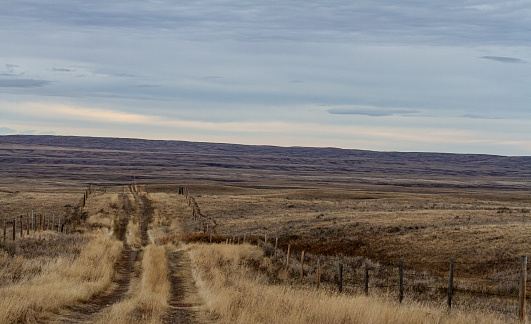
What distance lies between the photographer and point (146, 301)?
14625 millimetres

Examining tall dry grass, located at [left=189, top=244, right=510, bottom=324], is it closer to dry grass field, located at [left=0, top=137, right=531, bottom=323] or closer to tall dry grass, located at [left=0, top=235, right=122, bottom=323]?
dry grass field, located at [left=0, top=137, right=531, bottom=323]

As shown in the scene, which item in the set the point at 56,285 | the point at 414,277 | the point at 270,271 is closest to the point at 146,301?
the point at 56,285

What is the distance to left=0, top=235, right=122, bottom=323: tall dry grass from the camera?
483 inches

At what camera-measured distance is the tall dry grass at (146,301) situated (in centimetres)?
1241

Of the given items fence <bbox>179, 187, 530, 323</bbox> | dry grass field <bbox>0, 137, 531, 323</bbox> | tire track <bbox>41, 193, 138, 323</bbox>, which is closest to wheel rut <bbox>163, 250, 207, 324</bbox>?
dry grass field <bbox>0, 137, 531, 323</bbox>

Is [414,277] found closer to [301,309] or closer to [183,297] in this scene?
[183,297]

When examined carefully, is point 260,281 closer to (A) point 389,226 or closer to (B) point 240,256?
(B) point 240,256

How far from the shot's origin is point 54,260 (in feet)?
68.5

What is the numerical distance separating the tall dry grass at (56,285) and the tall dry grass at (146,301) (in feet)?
3.60

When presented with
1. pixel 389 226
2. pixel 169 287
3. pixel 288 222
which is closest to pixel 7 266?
pixel 169 287

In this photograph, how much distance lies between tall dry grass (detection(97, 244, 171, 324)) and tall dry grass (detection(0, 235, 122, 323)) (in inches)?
43.2

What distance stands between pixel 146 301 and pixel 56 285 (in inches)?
107

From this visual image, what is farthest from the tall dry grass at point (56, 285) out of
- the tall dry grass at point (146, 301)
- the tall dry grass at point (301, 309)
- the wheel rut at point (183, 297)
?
the tall dry grass at point (301, 309)

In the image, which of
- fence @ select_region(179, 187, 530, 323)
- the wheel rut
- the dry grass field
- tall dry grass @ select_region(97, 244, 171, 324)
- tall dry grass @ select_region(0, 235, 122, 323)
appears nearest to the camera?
tall dry grass @ select_region(0, 235, 122, 323)
